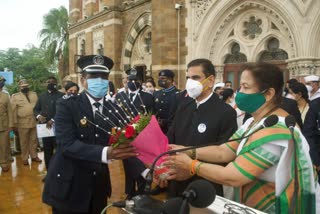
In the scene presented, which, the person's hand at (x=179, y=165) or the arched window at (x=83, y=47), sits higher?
the arched window at (x=83, y=47)

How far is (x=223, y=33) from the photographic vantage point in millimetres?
10727

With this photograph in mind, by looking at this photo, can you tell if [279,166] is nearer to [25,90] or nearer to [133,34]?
[25,90]

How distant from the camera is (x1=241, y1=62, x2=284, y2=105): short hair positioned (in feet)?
6.30

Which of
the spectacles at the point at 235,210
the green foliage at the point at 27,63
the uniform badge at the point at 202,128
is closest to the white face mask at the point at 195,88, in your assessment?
the uniform badge at the point at 202,128

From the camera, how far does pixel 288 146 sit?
5.65 feet

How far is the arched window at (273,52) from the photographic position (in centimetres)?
942

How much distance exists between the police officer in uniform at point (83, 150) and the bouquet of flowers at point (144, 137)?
26cm

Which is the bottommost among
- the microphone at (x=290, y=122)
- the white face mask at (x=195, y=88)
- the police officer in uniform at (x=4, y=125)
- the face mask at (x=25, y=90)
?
the police officer in uniform at (x=4, y=125)

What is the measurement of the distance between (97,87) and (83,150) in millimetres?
554

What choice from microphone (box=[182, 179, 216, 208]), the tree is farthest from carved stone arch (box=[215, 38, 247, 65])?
the tree

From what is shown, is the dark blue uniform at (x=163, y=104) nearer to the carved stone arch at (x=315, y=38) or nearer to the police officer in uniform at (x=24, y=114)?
the police officer in uniform at (x=24, y=114)

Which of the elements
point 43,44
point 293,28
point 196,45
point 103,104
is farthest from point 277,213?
point 43,44

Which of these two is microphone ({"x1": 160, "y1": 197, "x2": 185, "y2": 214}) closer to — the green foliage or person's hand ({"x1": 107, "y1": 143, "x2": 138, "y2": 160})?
person's hand ({"x1": 107, "y1": 143, "x2": 138, "y2": 160})

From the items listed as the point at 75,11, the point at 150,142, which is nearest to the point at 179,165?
the point at 150,142
